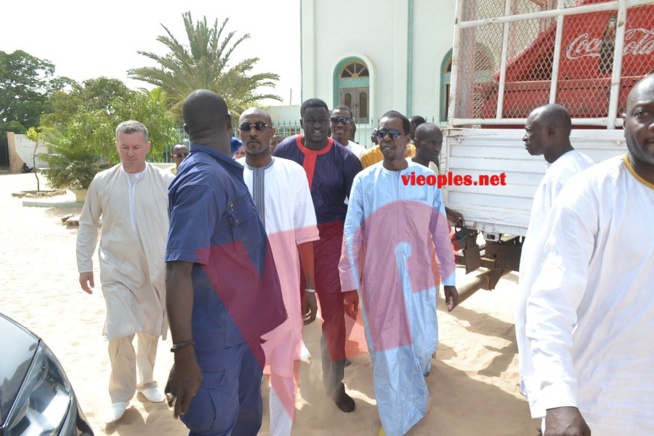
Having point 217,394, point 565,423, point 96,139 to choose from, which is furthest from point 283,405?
point 96,139

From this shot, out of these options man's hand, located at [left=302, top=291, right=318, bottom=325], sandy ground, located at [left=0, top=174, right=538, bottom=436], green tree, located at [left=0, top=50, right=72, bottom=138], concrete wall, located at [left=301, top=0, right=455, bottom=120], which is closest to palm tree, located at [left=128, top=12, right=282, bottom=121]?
concrete wall, located at [left=301, top=0, right=455, bottom=120]

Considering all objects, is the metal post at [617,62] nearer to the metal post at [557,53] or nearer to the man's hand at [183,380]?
the metal post at [557,53]

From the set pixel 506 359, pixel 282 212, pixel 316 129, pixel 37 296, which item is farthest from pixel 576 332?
pixel 37 296

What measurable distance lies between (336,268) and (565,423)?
7.41 feet

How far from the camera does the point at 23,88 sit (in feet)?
125

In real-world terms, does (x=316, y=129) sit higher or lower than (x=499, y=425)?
higher

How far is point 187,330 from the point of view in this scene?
1816 mm

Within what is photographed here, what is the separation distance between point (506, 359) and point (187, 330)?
316cm

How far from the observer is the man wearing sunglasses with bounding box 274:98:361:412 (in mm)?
3463

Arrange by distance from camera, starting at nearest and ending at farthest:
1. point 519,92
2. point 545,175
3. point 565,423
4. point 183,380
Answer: point 565,423
point 183,380
point 545,175
point 519,92

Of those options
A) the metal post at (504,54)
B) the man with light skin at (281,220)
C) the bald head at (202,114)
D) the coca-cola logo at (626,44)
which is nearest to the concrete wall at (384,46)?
the coca-cola logo at (626,44)

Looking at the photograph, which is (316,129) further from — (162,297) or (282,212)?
(162,297)

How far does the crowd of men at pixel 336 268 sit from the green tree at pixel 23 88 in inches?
1401

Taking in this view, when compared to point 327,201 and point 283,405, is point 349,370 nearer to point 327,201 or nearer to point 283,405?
point 283,405
